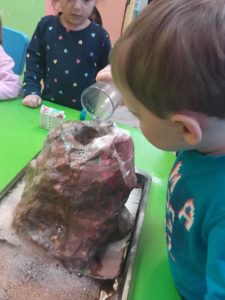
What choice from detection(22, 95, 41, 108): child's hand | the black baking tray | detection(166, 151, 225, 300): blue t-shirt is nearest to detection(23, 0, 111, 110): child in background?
detection(22, 95, 41, 108): child's hand

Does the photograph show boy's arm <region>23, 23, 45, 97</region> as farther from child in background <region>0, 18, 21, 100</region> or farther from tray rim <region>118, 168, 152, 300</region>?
tray rim <region>118, 168, 152, 300</region>

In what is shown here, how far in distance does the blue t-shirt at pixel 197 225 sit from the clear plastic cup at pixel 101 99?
0.79 ft

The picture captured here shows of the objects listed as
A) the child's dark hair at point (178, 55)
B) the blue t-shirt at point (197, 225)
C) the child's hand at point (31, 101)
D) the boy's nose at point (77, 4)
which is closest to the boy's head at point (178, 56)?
the child's dark hair at point (178, 55)

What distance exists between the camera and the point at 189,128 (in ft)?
1.21

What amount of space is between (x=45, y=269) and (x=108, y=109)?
38cm

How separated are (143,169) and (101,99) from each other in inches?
7.8

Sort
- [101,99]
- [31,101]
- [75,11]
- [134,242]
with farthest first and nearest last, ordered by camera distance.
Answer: [75,11], [31,101], [101,99], [134,242]

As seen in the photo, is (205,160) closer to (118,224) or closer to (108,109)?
(118,224)

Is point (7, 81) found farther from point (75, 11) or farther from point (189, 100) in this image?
point (189, 100)

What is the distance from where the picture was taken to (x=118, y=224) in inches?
21.8

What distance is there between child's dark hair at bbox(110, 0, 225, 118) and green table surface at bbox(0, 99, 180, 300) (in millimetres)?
294

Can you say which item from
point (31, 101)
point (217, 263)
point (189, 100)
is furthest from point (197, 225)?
point (31, 101)

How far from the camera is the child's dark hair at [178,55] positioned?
31 cm

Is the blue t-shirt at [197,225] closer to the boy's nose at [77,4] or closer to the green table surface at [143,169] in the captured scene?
the green table surface at [143,169]
